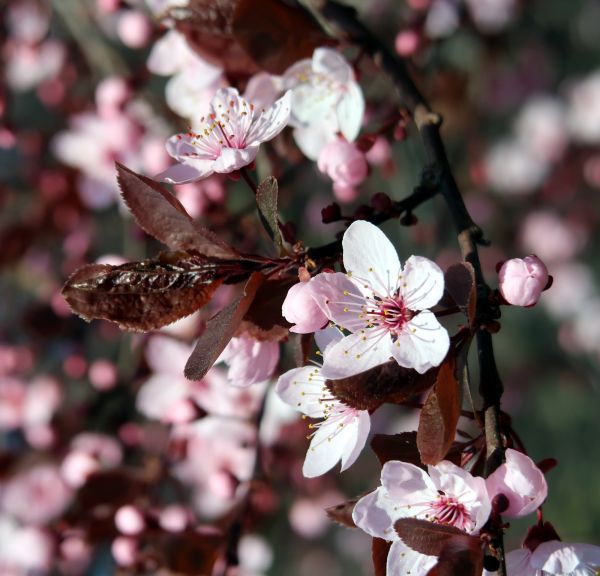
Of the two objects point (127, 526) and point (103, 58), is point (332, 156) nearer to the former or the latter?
point (127, 526)

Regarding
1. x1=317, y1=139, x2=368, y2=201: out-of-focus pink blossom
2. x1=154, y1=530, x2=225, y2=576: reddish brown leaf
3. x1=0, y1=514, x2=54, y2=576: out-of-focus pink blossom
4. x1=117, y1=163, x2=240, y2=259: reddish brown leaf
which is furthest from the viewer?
x1=0, y1=514, x2=54, y2=576: out-of-focus pink blossom

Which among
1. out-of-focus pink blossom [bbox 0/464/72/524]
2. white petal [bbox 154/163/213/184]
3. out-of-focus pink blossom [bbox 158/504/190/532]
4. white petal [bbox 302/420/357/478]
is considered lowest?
out-of-focus pink blossom [bbox 0/464/72/524]

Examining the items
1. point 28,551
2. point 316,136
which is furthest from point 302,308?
point 28,551

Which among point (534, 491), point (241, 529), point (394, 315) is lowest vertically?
point (241, 529)

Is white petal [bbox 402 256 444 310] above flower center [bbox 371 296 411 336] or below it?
above

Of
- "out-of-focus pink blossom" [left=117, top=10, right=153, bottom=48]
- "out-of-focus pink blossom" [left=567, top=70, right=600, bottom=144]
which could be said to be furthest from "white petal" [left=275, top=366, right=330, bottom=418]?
"out-of-focus pink blossom" [left=567, top=70, right=600, bottom=144]

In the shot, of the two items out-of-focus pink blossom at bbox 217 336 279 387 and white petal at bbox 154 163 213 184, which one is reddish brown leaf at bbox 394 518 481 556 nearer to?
out-of-focus pink blossom at bbox 217 336 279 387

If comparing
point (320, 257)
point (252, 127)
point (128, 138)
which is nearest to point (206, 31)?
point (252, 127)

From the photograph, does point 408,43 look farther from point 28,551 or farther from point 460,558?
point 28,551
